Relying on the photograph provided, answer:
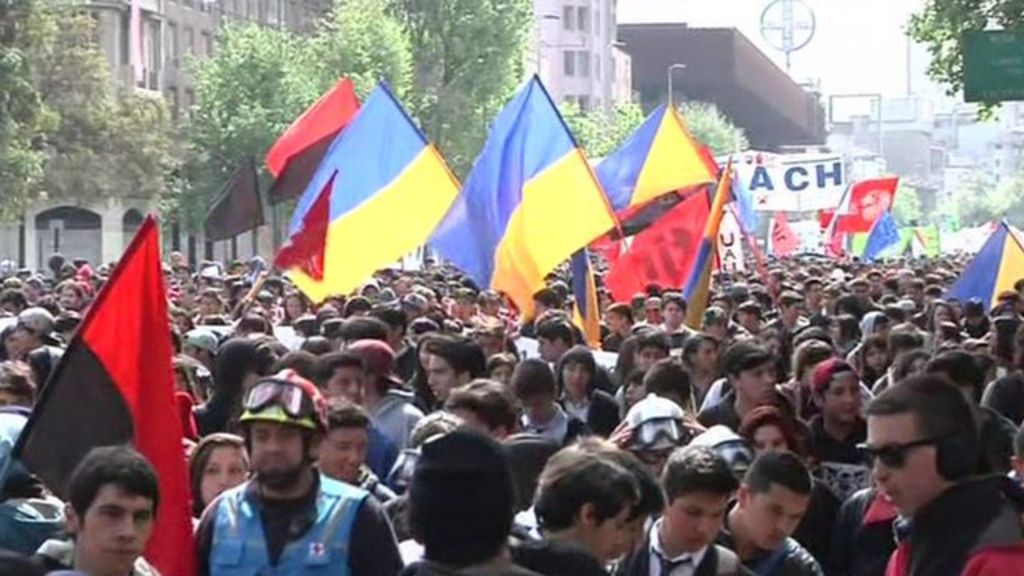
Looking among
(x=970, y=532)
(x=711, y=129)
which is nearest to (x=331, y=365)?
(x=970, y=532)

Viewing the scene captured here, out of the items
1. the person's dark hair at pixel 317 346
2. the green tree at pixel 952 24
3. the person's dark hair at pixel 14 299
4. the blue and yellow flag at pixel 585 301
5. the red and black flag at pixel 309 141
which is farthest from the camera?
the green tree at pixel 952 24

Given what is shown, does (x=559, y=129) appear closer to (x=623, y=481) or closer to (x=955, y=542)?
(x=623, y=481)

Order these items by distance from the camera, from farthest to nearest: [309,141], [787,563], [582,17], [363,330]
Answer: [582,17] → [309,141] → [363,330] → [787,563]

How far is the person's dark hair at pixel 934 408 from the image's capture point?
5402 millimetres

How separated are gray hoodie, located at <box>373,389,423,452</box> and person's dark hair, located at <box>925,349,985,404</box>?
1949 mm

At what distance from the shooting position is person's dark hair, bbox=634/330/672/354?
1249 cm

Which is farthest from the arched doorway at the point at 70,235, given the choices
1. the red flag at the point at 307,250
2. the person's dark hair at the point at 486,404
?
the person's dark hair at the point at 486,404

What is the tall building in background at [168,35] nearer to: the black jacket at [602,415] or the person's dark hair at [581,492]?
the black jacket at [602,415]

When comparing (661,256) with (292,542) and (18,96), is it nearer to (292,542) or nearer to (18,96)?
(292,542)

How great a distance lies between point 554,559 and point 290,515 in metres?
1.04

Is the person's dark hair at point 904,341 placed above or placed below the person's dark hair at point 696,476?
above

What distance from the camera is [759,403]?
10.2 meters

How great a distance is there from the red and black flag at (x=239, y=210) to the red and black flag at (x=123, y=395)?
14252mm

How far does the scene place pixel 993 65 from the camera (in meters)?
25.3
